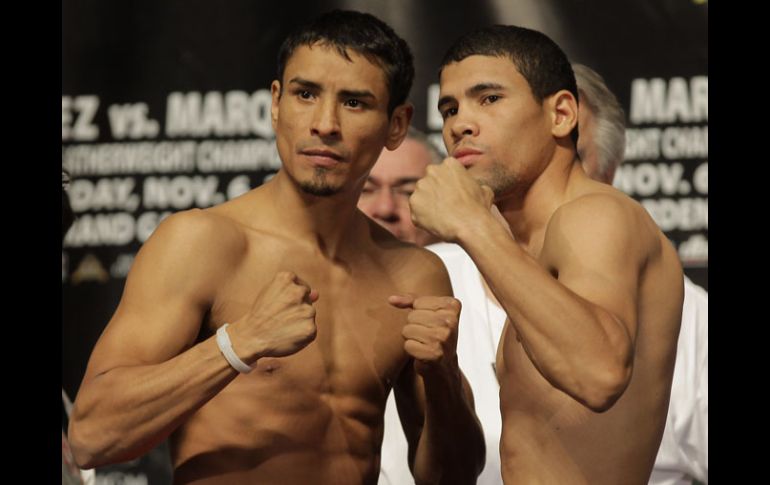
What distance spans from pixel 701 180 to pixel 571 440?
1216 millimetres

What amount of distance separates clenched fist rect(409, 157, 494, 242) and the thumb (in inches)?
9.7

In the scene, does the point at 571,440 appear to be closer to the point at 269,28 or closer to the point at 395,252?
the point at 395,252

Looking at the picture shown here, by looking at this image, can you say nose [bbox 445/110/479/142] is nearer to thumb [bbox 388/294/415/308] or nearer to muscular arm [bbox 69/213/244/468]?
thumb [bbox 388/294/415/308]

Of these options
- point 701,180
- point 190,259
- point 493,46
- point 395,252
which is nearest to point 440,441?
point 395,252

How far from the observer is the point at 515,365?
1.63 metres

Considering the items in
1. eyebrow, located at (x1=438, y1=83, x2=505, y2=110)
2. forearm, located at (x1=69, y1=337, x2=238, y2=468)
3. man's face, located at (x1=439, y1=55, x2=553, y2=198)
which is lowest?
forearm, located at (x1=69, y1=337, x2=238, y2=468)

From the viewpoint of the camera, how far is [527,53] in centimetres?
173

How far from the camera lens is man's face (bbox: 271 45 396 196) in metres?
1.81

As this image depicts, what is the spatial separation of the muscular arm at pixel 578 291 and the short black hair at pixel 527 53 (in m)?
0.29

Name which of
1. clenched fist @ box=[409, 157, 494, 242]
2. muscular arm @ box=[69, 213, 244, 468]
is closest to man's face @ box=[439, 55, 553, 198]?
clenched fist @ box=[409, 157, 494, 242]

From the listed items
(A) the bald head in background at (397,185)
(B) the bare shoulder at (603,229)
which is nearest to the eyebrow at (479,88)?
(B) the bare shoulder at (603,229)

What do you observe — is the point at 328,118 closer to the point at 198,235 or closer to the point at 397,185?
the point at 198,235

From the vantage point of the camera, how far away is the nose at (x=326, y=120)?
1.79 metres

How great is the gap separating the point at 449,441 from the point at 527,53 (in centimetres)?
68
